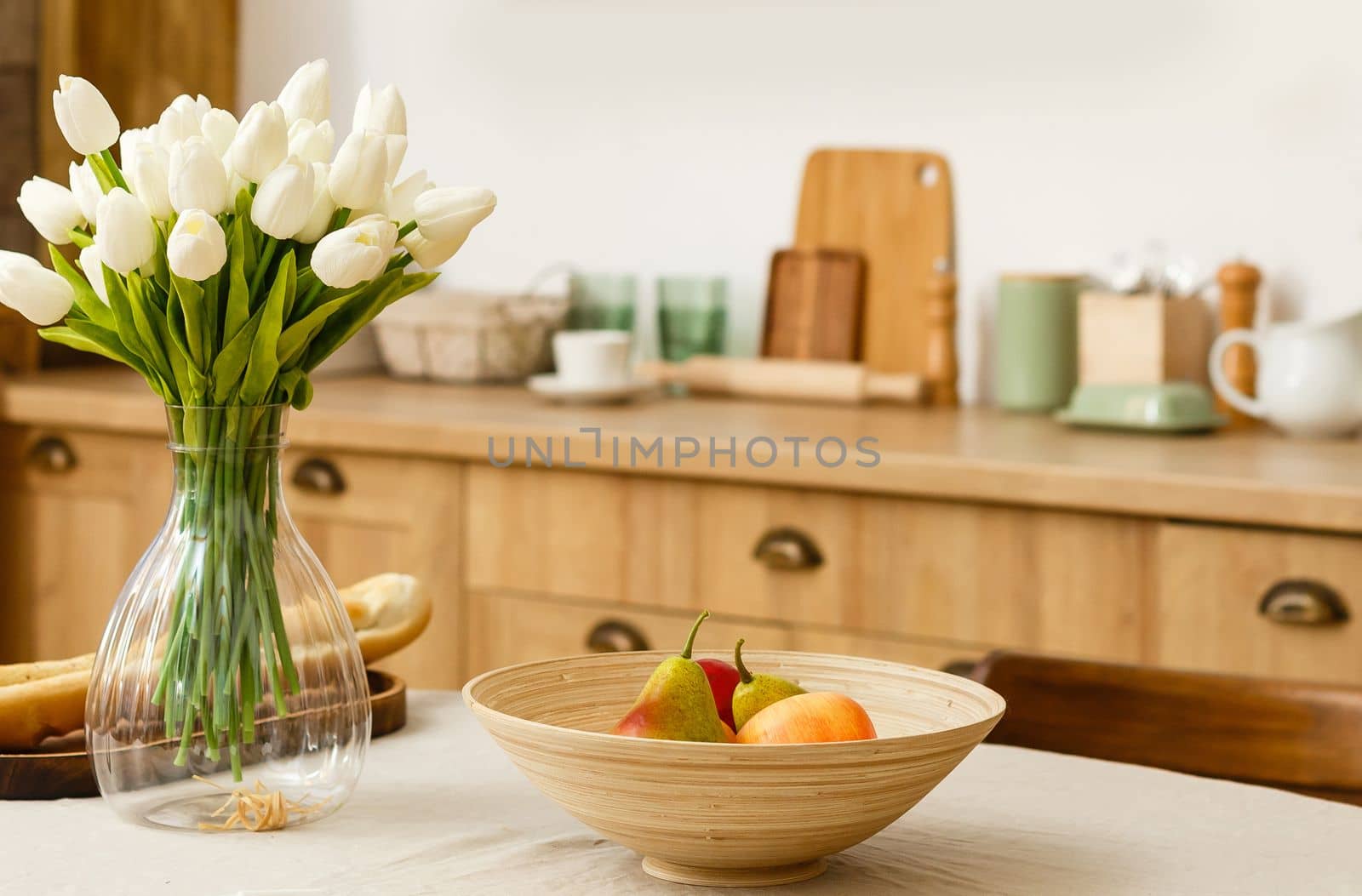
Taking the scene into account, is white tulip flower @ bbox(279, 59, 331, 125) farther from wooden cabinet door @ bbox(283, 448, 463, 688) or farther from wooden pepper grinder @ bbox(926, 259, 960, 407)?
wooden pepper grinder @ bbox(926, 259, 960, 407)

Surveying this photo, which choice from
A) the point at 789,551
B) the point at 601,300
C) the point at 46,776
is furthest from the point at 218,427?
the point at 601,300

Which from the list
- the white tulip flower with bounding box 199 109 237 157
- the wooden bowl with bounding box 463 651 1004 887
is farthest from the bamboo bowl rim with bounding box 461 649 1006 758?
the white tulip flower with bounding box 199 109 237 157

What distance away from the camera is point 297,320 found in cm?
87

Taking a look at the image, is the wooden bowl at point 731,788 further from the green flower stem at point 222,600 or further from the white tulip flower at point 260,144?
the white tulip flower at point 260,144

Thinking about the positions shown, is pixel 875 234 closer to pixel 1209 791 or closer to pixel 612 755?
pixel 1209 791

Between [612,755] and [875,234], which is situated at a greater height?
[875,234]

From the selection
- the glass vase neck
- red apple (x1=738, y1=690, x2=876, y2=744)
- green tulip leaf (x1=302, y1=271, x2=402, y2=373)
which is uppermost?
green tulip leaf (x1=302, y1=271, x2=402, y2=373)

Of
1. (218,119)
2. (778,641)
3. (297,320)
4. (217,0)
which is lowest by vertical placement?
(778,641)

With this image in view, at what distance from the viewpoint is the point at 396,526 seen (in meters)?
2.26

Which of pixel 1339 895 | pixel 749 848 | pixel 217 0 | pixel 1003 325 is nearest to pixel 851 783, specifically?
pixel 749 848

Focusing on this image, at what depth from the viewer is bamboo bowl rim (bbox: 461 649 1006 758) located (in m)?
0.72

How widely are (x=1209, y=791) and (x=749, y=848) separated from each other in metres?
0.38

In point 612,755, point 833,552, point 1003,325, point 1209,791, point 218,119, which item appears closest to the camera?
point 612,755

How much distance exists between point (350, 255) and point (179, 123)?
0.13 m
